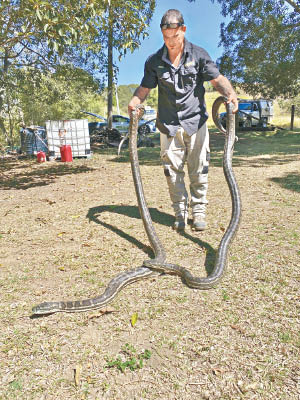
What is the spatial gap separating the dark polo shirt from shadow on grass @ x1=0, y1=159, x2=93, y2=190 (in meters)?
5.69

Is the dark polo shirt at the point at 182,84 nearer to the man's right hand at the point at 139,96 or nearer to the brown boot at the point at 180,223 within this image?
the man's right hand at the point at 139,96

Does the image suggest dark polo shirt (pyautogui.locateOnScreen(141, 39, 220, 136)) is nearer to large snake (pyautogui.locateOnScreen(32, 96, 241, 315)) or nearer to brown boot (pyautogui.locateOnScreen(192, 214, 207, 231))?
large snake (pyautogui.locateOnScreen(32, 96, 241, 315))

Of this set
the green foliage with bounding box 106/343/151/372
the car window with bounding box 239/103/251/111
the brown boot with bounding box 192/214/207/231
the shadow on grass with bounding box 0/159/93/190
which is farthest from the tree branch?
the car window with bounding box 239/103/251/111

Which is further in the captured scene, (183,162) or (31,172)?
(31,172)

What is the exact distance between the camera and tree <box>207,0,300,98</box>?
13469 millimetres

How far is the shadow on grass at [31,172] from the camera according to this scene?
9336mm

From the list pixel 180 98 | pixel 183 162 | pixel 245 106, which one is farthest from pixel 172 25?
pixel 245 106

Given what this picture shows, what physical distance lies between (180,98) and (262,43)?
13066 mm

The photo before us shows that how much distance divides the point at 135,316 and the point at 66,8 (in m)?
6.10

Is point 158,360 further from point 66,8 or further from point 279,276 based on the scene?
point 66,8

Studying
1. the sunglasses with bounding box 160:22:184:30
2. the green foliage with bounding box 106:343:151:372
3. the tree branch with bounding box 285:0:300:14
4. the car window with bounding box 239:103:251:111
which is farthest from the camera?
the car window with bounding box 239:103:251:111

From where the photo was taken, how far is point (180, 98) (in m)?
4.18

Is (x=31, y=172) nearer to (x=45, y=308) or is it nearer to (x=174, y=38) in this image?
(x=174, y=38)

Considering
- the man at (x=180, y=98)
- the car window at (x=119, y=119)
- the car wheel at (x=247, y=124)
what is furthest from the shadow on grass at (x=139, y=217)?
the car wheel at (x=247, y=124)
